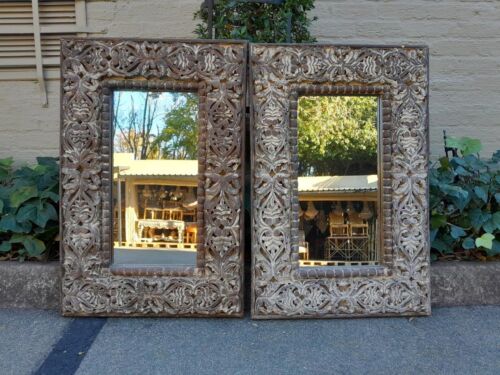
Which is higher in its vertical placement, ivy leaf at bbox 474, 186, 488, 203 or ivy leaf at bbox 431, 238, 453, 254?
ivy leaf at bbox 474, 186, 488, 203

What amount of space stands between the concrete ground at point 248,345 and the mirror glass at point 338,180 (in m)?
0.45

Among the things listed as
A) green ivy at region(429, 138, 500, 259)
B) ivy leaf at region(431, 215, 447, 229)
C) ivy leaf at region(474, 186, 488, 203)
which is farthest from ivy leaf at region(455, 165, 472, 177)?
ivy leaf at region(431, 215, 447, 229)

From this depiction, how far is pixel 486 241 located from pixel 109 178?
2510 millimetres

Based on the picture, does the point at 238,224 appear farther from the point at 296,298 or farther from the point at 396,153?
the point at 396,153

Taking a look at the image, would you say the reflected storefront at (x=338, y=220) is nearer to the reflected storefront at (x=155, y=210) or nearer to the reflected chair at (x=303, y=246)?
the reflected chair at (x=303, y=246)

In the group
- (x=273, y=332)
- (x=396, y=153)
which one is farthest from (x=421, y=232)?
(x=273, y=332)

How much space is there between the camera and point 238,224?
2506 millimetres

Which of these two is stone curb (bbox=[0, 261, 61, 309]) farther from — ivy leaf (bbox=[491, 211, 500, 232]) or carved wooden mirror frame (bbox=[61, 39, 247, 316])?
ivy leaf (bbox=[491, 211, 500, 232])

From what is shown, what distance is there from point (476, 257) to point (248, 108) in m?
1.94

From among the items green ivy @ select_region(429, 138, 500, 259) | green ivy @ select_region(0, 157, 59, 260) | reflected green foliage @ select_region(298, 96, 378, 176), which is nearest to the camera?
reflected green foliage @ select_region(298, 96, 378, 176)

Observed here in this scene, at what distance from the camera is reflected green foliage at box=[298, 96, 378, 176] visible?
2588 mm

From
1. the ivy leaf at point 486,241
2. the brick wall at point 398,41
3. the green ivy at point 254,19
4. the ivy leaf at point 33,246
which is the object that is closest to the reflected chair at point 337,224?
the ivy leaf at point 486,241

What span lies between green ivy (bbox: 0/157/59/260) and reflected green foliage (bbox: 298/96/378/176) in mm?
A: 1699

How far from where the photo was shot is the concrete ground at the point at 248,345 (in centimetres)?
199
